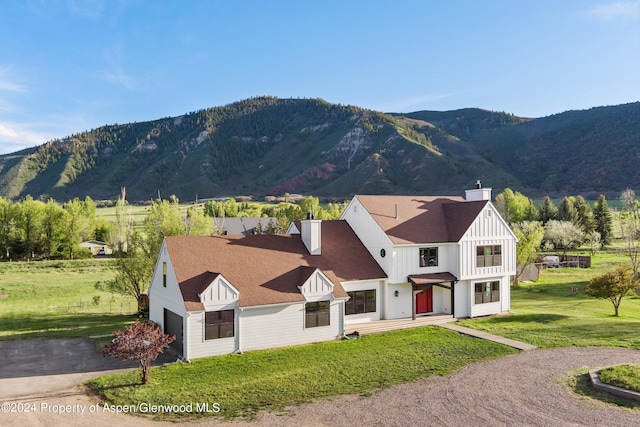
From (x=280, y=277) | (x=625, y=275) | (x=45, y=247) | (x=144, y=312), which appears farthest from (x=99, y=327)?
(x=45, y=247)

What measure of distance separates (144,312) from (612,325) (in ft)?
92.9

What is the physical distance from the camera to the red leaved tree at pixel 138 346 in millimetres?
15242

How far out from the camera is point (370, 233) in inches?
1068

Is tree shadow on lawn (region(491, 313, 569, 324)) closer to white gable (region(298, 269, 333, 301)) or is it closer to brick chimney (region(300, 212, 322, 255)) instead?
white gable (region(298, 269, 333, 301))

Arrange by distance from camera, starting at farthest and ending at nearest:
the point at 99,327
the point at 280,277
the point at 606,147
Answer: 1. the point at 606,147
2. the point at 99,327
3. the point at 280,277

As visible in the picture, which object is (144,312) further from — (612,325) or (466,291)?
(612,325)

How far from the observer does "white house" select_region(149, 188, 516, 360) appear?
19781 mm

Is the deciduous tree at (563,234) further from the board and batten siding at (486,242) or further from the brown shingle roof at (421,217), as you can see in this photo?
the brown shingle roof at (421,217)

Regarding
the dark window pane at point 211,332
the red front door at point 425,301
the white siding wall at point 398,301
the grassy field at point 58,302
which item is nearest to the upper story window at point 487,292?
the red front door at point 425,301

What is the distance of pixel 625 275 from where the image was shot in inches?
1043

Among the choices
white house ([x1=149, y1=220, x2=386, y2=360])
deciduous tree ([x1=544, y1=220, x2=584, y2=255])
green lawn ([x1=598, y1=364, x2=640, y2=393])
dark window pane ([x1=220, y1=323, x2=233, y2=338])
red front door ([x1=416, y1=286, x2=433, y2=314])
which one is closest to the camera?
green lawn ([x1=598, y1=364, x2=640, y2=393])

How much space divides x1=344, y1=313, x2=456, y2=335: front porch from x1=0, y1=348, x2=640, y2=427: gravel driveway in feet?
22.3

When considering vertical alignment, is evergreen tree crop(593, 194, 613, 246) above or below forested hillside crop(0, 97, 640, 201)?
below

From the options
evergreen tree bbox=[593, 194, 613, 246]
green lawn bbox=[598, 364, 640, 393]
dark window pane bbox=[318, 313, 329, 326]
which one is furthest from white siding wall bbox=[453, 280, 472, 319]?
evergreen tree bbox=[593, 194, 613, 246]
